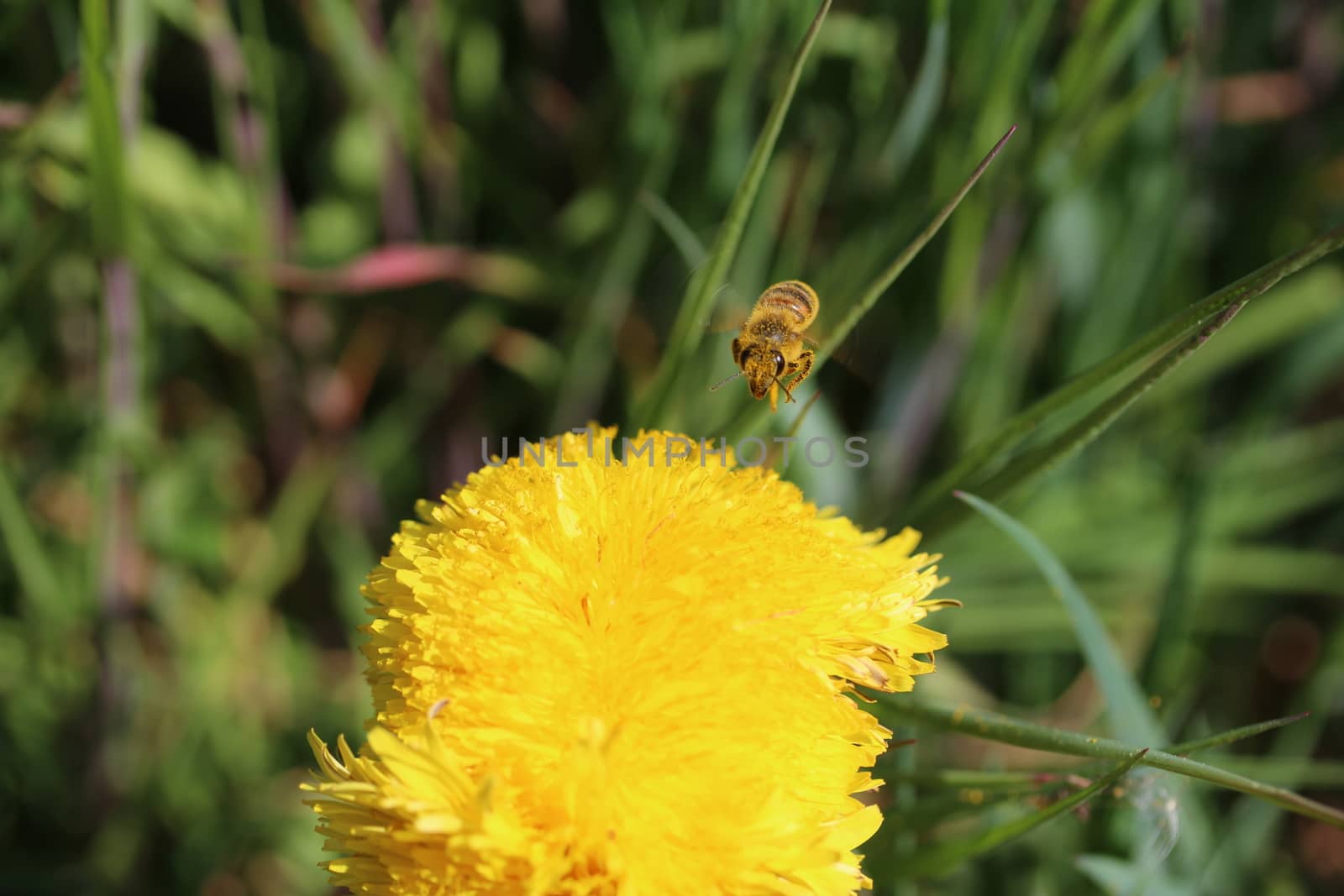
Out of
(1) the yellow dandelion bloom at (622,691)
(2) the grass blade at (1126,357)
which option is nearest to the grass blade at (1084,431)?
(2) the grass blade at (1126,357)

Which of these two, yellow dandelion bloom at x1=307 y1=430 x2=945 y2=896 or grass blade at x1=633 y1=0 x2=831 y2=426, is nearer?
yellow dandelion bloom at x1=307 y1=430 x2=945 y2=896

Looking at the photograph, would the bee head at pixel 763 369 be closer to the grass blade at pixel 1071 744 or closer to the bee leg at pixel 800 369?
the bee leg at pixel 800 369

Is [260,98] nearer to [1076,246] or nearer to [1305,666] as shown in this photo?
[1076,246]

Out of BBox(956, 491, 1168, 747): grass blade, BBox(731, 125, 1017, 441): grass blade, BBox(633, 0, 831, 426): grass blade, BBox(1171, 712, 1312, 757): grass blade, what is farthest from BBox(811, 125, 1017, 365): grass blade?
BBox(1171, 712, 1312, 757): grass blade

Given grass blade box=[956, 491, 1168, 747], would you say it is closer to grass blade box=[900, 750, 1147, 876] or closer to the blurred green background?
grass blade box=[900, 750, 1147, 876]

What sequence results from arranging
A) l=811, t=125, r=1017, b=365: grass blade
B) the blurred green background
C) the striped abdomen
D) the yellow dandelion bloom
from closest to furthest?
the yellow dandelion bloom → l=811, t=125, r=1017, b=365: grass blade → the striped abdomen → the blurred green background

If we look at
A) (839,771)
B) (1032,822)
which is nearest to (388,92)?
(839,771)
